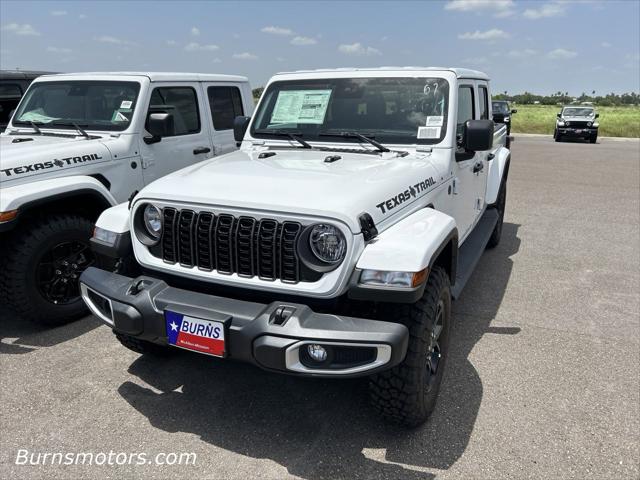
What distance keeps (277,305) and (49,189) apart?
246 centimetres

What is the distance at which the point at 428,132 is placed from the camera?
362 cm

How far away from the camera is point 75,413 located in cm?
302

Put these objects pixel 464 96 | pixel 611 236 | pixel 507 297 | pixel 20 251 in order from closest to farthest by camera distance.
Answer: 1. pixel 20 251
2. pixel 464 96
3. pixel 507 297
4. pixel 611 236

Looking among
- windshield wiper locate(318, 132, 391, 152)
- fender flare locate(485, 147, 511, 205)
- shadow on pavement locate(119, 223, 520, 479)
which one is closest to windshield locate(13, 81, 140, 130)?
windshield wiper locate(318, 132, 391, 152)

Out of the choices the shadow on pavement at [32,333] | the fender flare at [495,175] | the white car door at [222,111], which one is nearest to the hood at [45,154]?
the shadow on pavement at [32,333]

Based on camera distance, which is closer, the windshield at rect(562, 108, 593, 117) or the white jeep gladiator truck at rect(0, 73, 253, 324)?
the white jeep gladiator truck at rect(0, 73, 253, 324)

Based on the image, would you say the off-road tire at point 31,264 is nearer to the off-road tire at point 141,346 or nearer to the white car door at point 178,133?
the off-road tire at point 141,346

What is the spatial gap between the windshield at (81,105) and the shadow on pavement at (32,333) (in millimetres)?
1837

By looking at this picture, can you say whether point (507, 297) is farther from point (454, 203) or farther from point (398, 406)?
point (398, 406)

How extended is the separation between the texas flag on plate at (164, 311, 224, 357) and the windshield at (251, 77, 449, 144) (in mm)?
1842

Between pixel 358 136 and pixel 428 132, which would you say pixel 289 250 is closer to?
pixel 358 136

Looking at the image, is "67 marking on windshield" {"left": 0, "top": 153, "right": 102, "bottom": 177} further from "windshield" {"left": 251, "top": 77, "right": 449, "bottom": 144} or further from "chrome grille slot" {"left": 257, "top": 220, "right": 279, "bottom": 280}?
"chrome grille slot" {"left": 257, "top": 220, "right": 279, "bottom": 280}

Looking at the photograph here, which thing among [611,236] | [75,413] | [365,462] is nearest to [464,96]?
[365,462]

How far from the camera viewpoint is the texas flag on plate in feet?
7.93
